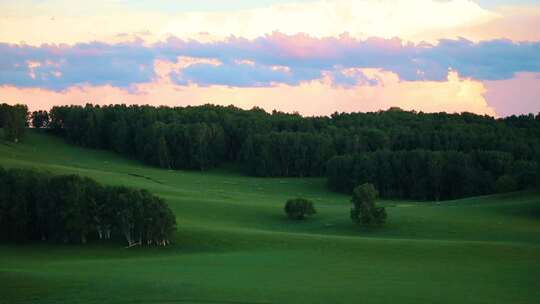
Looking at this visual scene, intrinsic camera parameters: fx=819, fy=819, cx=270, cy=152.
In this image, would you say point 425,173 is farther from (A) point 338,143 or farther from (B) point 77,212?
(B) point 77,212

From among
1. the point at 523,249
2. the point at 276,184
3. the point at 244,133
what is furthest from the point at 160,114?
the point at 523,249

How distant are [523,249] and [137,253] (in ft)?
82.3

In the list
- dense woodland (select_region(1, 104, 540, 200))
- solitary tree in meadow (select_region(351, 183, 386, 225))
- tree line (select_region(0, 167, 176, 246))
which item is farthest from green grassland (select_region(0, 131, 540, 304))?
dense woodland (select_region(1, 104, 540, 200))

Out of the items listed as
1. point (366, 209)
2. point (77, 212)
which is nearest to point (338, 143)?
point (366, 209)

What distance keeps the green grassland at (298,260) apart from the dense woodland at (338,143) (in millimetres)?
20451

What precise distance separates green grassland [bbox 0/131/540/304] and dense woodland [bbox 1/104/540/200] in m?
20.5

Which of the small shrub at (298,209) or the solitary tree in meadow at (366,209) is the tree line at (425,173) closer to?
the small shrub at (298,209)

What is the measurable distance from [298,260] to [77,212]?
1745 centimetres

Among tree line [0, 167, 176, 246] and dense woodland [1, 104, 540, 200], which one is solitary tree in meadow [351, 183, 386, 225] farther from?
dense woodland [1, 104, 540, 200]

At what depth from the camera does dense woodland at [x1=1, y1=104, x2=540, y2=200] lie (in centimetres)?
10700

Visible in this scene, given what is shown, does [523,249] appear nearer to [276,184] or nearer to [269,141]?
[276,184]

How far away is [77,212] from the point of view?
5750 cm

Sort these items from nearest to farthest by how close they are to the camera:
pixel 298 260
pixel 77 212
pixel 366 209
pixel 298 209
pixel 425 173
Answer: pixel 298 260
pixel 77 212
pixel 366 209
pixel 298 209
pixel 425 173

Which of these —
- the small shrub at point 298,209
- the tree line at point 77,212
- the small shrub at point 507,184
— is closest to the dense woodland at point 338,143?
the small shrub at point 507,184
